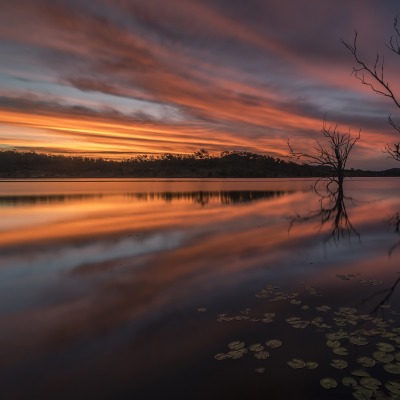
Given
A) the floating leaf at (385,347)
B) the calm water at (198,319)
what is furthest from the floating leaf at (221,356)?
the floating leaf at (385,347)

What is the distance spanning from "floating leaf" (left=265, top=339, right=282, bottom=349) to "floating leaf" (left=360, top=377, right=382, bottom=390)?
1.20 meters

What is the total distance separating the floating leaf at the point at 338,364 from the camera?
14.7 feet

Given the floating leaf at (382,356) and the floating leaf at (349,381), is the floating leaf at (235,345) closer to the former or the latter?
the floating leaf at (349,381)

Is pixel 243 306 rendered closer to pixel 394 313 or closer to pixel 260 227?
pixel 394 313

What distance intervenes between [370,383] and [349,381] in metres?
0.23

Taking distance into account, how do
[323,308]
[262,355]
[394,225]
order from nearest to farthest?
[262,355], [323,308], [394,225]

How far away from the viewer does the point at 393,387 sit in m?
3.96

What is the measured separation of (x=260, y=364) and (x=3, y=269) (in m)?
7.81

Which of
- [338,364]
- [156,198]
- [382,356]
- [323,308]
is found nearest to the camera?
[338,364]

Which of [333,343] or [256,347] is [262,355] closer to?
[256,347]

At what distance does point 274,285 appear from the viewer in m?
7.82

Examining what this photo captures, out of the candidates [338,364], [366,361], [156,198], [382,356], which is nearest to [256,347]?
[338,364]

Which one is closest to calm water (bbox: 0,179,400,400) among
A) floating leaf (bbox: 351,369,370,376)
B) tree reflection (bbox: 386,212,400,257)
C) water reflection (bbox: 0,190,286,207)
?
floating leaf (bbox: 351,369,370,376)

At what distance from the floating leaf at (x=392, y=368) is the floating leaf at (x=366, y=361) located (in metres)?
0.15
